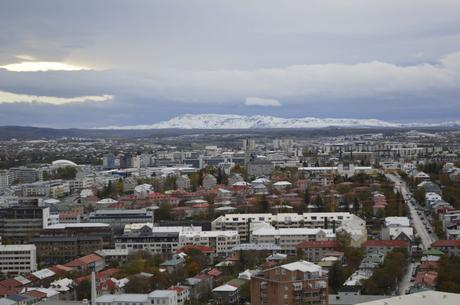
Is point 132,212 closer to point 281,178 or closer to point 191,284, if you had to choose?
point 191,284

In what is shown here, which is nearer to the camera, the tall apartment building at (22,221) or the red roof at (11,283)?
the red roof at (11,283)

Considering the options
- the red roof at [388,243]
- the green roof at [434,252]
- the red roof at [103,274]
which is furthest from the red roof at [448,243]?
the red roof at [103,274]

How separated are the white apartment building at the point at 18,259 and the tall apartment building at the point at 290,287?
752cm

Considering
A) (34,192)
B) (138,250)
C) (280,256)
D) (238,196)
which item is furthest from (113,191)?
(280,256)

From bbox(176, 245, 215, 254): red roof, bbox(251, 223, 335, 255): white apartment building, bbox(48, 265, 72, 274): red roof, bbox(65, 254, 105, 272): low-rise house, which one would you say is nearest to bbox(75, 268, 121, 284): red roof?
bbox(65, 254, 105, 272): low-rise house

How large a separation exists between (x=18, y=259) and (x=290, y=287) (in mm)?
8369

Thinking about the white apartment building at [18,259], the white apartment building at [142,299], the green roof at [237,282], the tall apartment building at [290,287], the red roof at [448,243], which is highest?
the tall apartment building at [290,287]

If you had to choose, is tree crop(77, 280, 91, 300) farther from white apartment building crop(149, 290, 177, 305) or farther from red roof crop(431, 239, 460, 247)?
red roof crop(431, 239, 460, 247)

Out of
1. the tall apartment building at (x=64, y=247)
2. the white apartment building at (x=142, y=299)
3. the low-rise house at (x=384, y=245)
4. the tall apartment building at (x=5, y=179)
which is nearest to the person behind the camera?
the white apartment building at (x=142, y=299)

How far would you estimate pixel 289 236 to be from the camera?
63.7 feet

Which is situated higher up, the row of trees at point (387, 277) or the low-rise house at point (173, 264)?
the row of trees at point (387, 277)

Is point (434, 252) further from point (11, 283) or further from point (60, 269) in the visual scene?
point (11, 283)

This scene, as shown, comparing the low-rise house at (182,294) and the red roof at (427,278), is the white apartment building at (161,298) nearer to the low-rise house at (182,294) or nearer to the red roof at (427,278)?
the low-rise house at (182,294)

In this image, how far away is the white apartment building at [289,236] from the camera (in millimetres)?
19188
